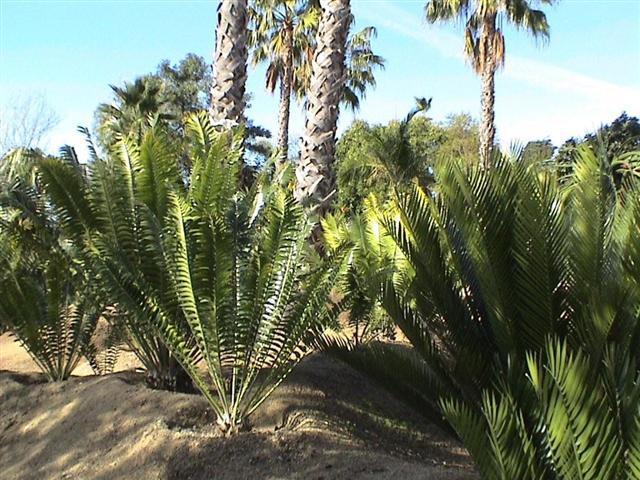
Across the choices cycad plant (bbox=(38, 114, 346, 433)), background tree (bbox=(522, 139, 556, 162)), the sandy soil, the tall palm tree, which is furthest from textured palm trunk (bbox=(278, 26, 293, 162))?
background tree (bbox=(522, 139, 556, 162))

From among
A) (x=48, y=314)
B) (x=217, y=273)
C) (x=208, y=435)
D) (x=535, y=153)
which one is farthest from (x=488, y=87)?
(x=208, y=435)

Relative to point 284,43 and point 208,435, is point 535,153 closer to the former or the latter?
point 208,435

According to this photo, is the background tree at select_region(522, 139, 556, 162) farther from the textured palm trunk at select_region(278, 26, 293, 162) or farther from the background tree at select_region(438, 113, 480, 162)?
the background tree at select_region(438, 113, 480, 162)

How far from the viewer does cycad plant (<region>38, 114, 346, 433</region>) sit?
15.3ft

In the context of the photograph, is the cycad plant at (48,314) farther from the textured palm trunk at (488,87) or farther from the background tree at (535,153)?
the textured palm trunk at (488,87)

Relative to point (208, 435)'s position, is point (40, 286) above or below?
above

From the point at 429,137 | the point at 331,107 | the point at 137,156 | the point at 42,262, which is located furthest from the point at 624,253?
the point at 429,137

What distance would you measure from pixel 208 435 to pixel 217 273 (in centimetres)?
109

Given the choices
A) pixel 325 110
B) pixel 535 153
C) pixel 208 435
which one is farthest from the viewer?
pixel 325 110

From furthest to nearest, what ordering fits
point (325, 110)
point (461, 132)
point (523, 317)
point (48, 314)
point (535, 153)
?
point (461, 132) < point (325, 110) < point (48, 314) < point (535, 153) < point (523, 317)

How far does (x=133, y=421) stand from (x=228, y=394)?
2.50ft

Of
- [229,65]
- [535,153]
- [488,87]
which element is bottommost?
[535,153]

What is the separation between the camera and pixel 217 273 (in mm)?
4605

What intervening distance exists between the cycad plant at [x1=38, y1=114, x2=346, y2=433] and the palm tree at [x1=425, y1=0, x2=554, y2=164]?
1601 cm
